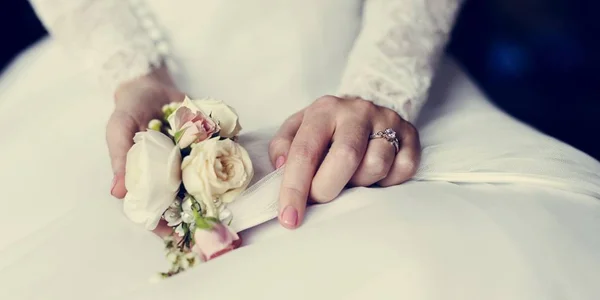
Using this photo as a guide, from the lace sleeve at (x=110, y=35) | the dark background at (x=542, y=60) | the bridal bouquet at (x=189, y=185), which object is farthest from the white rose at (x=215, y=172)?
the dark background at (x=542, y=60)

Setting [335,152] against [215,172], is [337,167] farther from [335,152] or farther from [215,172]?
[215,172]

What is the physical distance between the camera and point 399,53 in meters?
0.88

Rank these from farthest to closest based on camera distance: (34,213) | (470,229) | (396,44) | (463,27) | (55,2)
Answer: (463,27) → (55,2) → (396,44) → (34,213) → (470,229)

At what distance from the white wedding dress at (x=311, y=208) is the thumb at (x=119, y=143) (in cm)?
3

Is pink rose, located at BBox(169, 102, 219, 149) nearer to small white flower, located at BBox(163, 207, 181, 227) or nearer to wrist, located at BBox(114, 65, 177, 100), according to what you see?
small white flower, located at BBox(163, 207, 181, 227)

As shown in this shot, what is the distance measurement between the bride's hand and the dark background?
0.87m

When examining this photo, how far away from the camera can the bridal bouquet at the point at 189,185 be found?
0.61 m

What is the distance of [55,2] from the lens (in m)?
0.99

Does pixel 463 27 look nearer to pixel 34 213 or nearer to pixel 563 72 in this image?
pixel 563 72

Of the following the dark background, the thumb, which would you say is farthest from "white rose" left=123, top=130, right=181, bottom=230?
the dark background

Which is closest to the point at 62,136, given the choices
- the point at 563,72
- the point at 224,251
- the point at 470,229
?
the point at 224,251

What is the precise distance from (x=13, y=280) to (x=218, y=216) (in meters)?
0.22

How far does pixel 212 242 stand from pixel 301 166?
0.13 m

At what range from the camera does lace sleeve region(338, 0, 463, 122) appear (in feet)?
2.76
